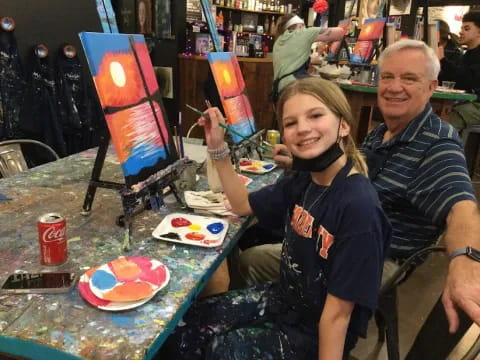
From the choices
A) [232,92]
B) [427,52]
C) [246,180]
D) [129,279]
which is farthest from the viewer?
[232,92]

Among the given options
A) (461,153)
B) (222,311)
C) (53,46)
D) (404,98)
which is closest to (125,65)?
(222,311)

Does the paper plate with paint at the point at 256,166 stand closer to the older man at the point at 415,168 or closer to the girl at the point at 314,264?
the older man at the point at 415,168

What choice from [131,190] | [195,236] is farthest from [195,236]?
[131,190]

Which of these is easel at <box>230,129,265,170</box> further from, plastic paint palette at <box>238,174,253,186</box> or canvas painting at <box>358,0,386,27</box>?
canvas painting at <box>358,0,386,27</box>

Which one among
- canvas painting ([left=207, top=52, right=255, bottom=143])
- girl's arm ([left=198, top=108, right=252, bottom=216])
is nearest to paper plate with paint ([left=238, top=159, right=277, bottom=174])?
canvas painting ([left=207, top=52, right=255, bottom=143])

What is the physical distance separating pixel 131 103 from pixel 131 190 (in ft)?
1.11

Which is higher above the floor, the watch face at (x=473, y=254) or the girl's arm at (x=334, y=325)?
the watch face at (x=473, y=254)

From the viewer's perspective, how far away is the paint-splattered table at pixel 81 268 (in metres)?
0.83

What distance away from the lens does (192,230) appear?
1353mm

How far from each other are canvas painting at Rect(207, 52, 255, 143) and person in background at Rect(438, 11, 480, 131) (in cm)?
268

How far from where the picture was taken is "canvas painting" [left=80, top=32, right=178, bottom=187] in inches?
51.8

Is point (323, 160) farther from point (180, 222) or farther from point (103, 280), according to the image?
point (103, 280)

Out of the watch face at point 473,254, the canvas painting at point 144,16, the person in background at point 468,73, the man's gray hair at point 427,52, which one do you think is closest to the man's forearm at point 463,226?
the watch face at point 473,254

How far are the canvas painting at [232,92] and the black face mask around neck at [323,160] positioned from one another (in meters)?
0.91
